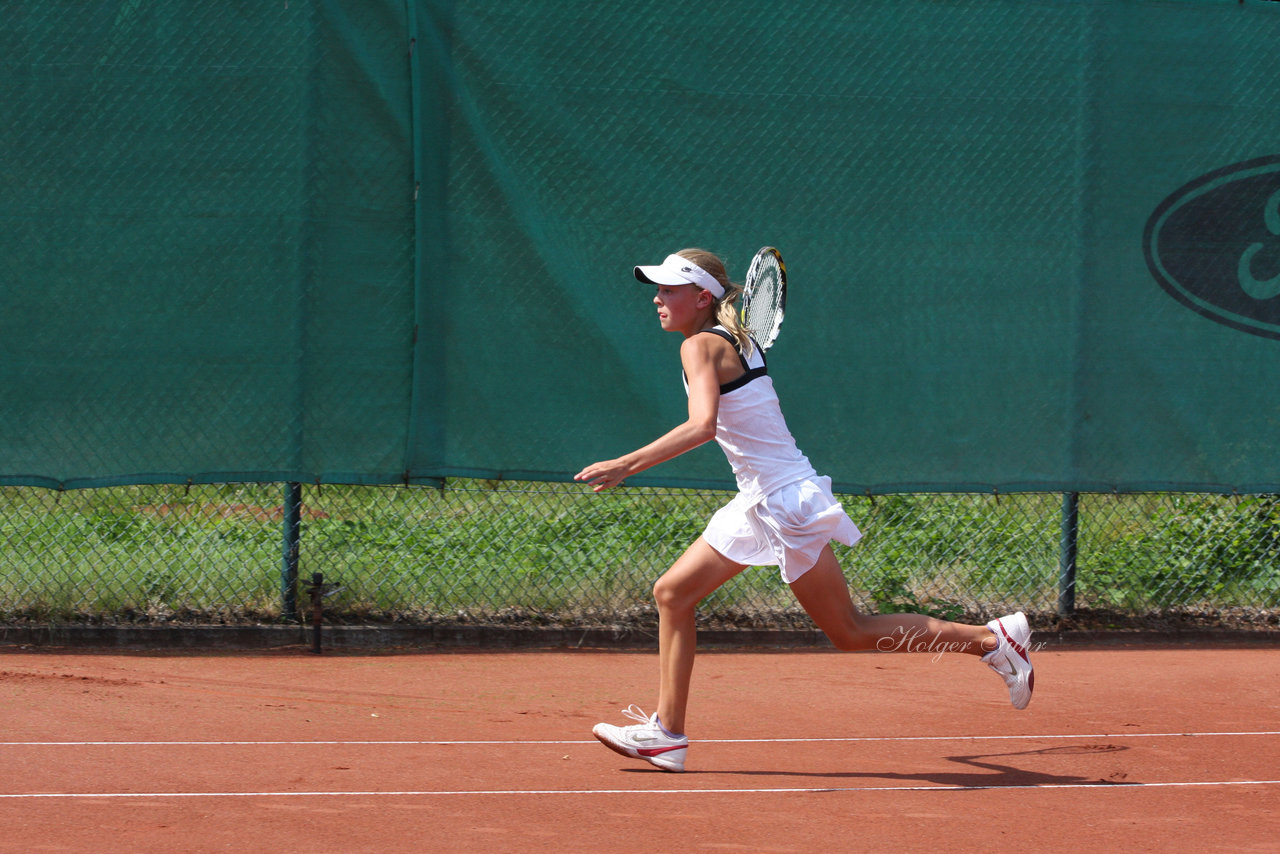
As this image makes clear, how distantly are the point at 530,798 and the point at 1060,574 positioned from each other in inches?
129

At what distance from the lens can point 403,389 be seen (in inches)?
207

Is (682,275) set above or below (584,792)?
above

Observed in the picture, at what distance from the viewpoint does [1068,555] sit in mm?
5801

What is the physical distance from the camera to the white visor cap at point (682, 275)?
12.3ft

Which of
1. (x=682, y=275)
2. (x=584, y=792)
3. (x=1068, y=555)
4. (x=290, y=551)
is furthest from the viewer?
(x=1068, y=555)

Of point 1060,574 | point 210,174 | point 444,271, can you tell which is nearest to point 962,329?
point 1060,574

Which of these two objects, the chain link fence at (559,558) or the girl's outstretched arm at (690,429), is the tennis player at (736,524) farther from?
the chain link fence at (559,558)

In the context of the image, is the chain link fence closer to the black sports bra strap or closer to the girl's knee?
the girl's knee

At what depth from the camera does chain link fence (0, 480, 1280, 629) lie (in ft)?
17.7

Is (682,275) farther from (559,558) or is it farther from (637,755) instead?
(559,558)

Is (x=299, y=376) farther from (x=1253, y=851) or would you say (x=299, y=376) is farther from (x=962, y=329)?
(x=1253, y=851)

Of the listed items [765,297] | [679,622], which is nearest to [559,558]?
[765,297]

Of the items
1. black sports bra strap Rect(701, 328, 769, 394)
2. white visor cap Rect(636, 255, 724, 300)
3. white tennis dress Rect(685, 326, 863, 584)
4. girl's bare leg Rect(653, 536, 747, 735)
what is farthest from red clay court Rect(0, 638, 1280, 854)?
white visor cap Rect(636, 255, 724, 300)

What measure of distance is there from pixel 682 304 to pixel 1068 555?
9.29ft
